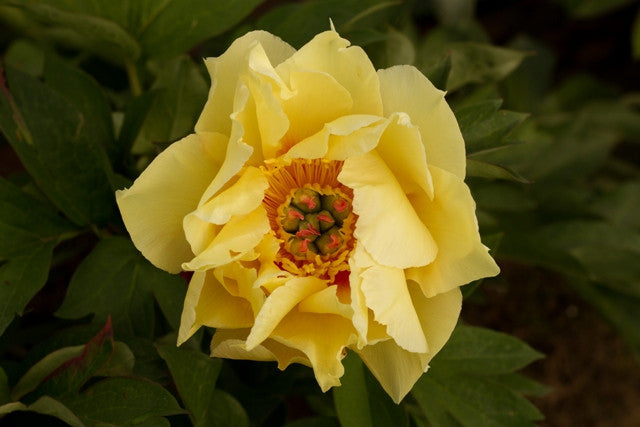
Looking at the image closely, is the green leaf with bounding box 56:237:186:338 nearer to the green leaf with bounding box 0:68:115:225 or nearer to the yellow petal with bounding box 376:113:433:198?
the green leaf with bounding box 0:68:115:225

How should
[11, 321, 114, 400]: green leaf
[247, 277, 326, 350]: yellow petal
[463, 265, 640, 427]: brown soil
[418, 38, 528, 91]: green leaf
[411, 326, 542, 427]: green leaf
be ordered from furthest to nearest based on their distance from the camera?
1. [463, 265, 640, 427]: brown soil
2. [418, 38, 528, 91]: green leaf
3. [411, 326, 542, 427]: green leaf
4. [11, 321, 114, 400]: green leaf
5. [247, 277, 326, 350]: yellow petal

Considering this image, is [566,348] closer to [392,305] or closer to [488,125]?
[488,125]

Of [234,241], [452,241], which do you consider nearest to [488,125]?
[452,241]

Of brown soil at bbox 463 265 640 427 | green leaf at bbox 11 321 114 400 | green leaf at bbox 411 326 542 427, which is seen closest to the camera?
green leaf at bbox 11 321 114 400

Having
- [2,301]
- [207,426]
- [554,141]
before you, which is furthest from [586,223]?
[2,301]

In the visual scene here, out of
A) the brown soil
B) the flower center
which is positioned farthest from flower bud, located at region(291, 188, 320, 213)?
the brown soil
